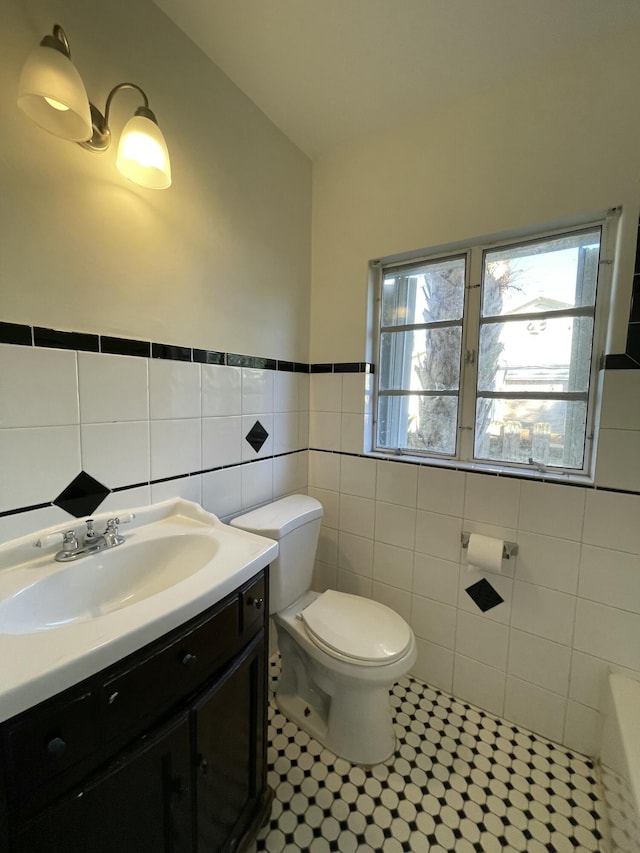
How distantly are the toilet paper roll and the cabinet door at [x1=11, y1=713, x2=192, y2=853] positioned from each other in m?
1.11

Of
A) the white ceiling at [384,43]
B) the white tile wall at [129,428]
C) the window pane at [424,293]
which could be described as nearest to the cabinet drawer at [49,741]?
the white tile wall at [129,428]

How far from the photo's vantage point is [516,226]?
4.41 feet

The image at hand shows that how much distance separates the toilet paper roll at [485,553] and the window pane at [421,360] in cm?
66

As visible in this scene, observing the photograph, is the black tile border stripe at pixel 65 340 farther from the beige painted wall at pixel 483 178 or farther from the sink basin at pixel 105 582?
the beige painted wall at pixel 483 178

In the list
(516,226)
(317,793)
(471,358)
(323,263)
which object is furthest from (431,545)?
(323,263)

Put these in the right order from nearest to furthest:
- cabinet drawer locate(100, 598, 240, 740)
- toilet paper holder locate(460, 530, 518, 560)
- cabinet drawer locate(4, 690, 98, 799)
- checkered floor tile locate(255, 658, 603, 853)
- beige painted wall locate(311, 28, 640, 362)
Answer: cabinet drawer locate(4, 690, 98, 799)
cabinet drawer locate(100, 598, 240, 740)
checkered floor tile locate(255, 658, 603, 853)
beige painted wall locate(311, 28, 640, 362)
toilet paper holder locate(460, 530, 518, 560)

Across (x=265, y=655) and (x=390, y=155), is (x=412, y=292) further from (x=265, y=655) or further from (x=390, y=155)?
(x=265, y=655)

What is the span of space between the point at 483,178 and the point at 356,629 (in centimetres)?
181

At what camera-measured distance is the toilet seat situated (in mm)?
1215

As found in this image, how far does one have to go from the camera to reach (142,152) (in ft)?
3.15

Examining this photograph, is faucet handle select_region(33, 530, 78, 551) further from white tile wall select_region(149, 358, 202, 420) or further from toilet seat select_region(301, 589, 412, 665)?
toilet seat select_region(301, 589, 412, 665)

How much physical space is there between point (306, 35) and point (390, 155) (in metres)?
0.55

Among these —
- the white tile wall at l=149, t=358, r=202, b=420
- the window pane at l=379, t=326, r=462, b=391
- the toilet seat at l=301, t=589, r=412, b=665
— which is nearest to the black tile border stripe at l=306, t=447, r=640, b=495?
the window pane at l=379, t=326, r=462, b=391

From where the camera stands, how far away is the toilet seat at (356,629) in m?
1.21
